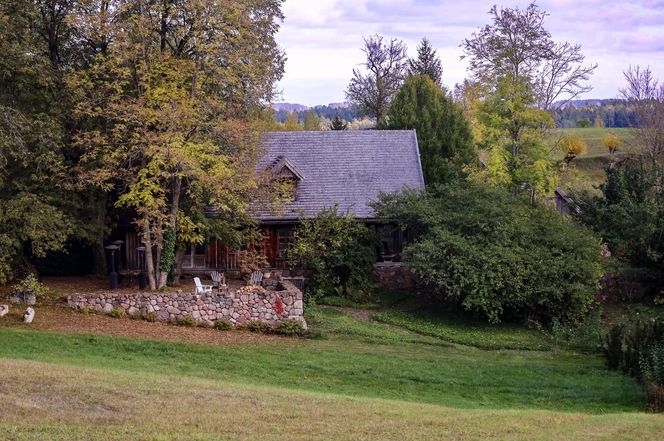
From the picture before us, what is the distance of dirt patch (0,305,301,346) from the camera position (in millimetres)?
23156

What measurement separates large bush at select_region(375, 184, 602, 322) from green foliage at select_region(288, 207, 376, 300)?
1.94 metres

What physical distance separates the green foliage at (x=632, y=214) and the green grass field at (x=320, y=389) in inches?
236

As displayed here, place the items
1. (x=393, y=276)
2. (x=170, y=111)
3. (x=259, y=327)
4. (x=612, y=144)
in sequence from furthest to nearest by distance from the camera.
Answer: (x=612, y=144), (x=393, y=276), (x=170, y=111), (x=259, y=327)

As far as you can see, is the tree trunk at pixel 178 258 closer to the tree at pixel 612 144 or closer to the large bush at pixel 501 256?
the large bush at pixel 501 256

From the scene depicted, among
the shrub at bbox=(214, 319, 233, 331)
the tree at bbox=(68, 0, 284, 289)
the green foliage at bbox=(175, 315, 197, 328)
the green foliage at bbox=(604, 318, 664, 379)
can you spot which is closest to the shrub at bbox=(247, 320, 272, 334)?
the shrub at bbox=(214, 319, 233, 331)

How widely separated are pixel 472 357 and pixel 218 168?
10.7 m

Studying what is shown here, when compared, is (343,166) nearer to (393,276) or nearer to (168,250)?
(393,276)

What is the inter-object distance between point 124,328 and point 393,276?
1337cm

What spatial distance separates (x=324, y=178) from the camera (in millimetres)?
35500

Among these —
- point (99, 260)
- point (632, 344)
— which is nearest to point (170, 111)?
point (99, 260)

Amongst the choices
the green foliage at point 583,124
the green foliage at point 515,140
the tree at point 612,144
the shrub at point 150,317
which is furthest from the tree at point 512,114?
the green foliage at point 583,124

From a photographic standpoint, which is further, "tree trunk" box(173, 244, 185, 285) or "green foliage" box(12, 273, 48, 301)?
"tree trunk" box(173, 244, 185, 285)

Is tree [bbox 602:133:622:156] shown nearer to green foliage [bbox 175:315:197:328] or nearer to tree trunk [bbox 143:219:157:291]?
tree trunk [bbox 143:219:157:291]

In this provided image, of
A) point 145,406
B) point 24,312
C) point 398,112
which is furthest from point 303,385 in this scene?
point 398,112
